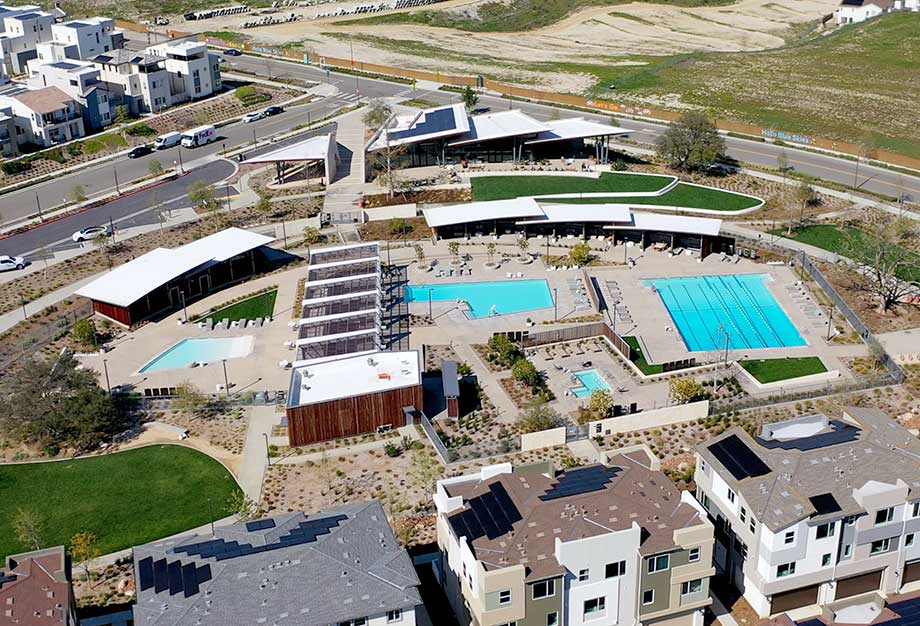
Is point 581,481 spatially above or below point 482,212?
below

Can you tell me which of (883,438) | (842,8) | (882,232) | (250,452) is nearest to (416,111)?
(882,232)

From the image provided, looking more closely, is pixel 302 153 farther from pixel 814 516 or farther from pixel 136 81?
pixel 814 516

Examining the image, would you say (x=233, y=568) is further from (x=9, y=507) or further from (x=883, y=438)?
(x=883, y=438)

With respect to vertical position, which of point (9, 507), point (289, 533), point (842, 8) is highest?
point (842, 8)

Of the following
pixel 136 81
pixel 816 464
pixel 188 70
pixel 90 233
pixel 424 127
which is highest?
pixel 188 70

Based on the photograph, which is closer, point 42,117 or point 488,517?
point 488,517

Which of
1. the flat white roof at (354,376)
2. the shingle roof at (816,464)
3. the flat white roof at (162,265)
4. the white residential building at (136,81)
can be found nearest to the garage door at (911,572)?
the shingle roof at (816,464)

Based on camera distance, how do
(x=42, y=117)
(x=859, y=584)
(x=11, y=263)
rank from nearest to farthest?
(x=859, y=584), (x=11, y=263), (x=42, y=117)

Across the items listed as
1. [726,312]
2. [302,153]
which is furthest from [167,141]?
[726,312]
